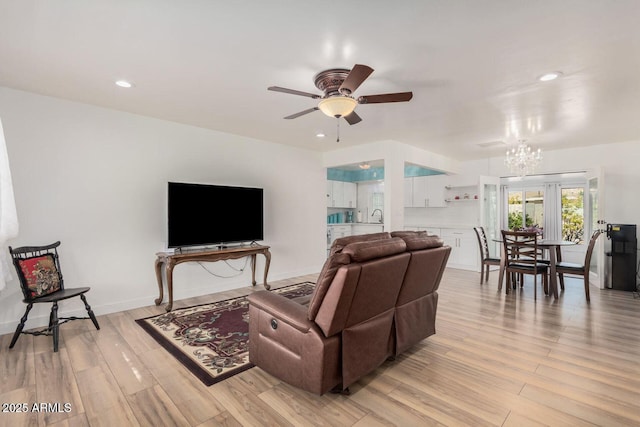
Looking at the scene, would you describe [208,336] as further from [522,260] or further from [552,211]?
[552,211]

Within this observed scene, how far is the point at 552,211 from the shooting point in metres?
7.72

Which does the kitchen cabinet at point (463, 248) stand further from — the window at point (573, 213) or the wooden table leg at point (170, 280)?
the wooden table leg at point (170, 280)

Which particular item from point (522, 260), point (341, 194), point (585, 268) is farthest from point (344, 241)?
point (341, 194)

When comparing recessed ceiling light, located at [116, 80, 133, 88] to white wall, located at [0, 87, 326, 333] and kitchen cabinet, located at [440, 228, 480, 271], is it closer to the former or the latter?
white wall, located at [0, 87, 326, 333]

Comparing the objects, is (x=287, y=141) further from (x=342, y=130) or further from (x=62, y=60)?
(x=62, y=60)

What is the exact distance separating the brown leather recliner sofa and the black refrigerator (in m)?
4.67

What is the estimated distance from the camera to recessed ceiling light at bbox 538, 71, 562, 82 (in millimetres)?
2688

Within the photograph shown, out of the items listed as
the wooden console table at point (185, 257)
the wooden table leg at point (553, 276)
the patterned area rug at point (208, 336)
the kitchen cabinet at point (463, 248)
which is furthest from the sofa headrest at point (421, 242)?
the kitchen cabinet at point (463, 248)

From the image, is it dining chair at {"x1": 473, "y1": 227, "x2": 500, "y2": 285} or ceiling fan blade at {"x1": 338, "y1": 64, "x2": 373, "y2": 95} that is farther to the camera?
dining chair at {"x1": 473, "y1": 227, "x2": 500, "y2": 285}

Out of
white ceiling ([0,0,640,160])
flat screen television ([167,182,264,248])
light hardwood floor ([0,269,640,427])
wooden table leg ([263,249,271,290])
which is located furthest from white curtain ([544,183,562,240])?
flat screen television ([167,182,264,248])

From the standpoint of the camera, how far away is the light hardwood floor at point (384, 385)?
73.4 inches

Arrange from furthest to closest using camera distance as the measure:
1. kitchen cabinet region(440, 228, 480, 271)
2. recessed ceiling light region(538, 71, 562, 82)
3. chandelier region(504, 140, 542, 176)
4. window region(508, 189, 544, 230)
Result: window region(508, 189, 544, 230) → kitchen cabinet region(440, 228, 480, 271) → chandelier region(504, 140, 542, 176) → recessed ceiling light region(538, 71, 562, 82)

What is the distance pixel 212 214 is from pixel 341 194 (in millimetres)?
4509

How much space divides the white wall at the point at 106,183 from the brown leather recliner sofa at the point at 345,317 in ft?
8.16
